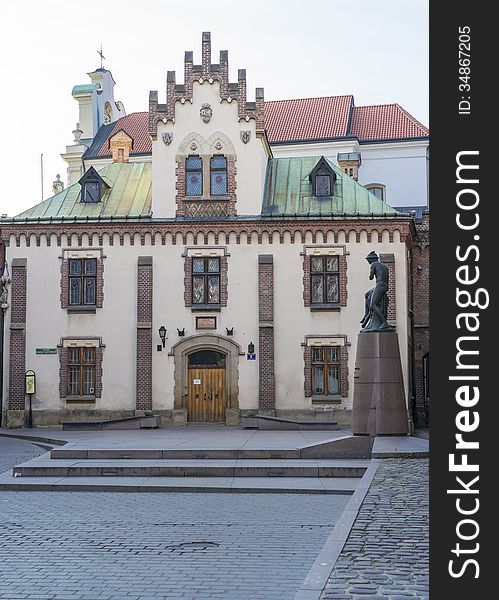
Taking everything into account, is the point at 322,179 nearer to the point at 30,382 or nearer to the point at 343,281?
the point at 343,281

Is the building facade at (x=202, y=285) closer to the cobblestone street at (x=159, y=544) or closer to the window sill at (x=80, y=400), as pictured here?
the window sill at (x=80, y=400)

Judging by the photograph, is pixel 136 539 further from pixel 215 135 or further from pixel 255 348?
pixel 215 135

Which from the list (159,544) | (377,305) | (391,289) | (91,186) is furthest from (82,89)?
(159,544)

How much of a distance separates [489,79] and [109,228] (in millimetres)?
29195

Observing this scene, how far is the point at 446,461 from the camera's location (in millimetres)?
5191

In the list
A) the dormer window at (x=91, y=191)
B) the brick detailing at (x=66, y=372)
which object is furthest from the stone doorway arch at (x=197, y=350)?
the dormer window at (x=91, y=191)

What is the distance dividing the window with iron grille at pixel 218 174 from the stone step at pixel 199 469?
53.8 feet

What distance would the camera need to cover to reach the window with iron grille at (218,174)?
33.7 meters

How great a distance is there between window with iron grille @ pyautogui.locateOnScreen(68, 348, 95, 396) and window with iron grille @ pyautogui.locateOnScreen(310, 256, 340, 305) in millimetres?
8661

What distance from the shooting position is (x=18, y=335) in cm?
3344

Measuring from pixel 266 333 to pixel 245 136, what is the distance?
7.59m

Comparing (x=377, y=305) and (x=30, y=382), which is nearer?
(x=377, y=305)

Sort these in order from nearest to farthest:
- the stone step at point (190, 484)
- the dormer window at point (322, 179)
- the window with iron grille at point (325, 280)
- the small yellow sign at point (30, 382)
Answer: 1. the stone step at point (190, 484)
2. the window with iron grille at point (325, 280)
3. the small yellow sign at point (30, 382)
4. the dormer window at point (322, 179)

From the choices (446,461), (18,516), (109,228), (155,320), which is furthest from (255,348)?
(446,461)
